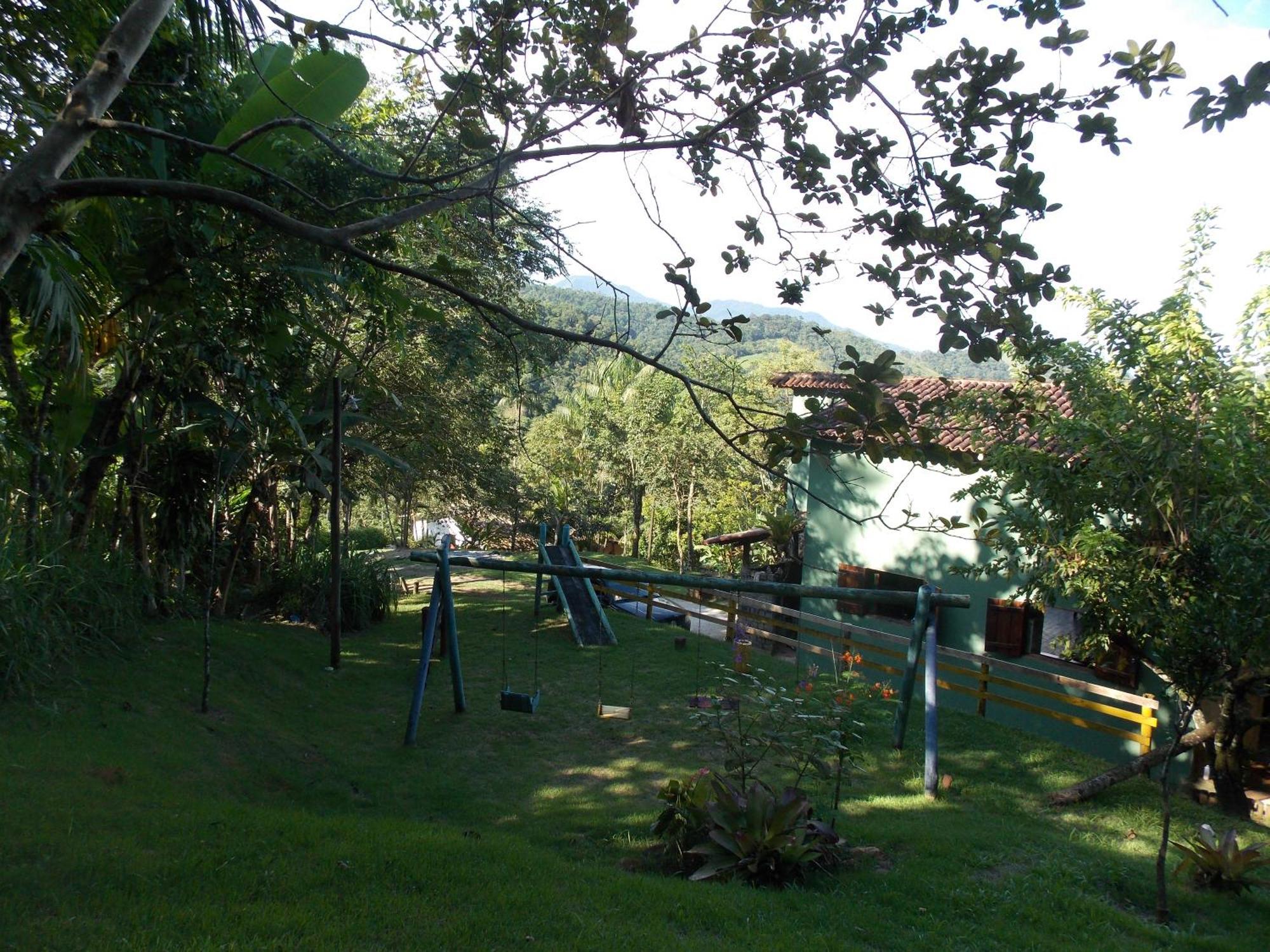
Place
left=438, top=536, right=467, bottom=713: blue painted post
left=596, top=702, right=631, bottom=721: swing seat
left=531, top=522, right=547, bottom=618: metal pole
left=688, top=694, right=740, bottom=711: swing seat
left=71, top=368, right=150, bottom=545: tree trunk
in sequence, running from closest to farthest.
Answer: left=688, top=694, right=740, bottom=711: swing seat < left=71, top=368, right=150, bottom=545: tree trunk < left=438, top=536, right=467, bottom=713: blue painted post < left=596, top=702, right=631, bottom=721: swing seat < left=531, top=522, right=547, bottom=618: metal pole

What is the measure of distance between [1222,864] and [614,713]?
5399mm

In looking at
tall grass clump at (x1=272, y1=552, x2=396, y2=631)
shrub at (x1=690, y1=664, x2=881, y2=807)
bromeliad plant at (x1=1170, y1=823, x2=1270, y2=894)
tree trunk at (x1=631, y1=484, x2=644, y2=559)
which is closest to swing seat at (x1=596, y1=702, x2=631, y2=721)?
shrub at (x1=690, y1=664, x2=881, y2=807)

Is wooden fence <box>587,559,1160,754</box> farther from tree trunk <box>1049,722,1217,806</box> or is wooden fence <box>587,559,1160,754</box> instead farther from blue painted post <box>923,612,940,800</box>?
tree trunk <box>1049,722,1217,806</box>

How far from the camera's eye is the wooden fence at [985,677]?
8.98 metres

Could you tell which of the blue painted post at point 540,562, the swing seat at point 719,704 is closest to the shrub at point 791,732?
the swing seat at point 719,704

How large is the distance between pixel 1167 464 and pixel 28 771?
8.49m

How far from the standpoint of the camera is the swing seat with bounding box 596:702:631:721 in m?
9.28

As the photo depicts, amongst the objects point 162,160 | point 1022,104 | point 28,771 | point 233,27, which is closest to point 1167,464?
point 1022,104

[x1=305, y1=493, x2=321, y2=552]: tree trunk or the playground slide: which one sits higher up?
[x1=305, y1=493, x2=321, y2=552]: tree trunk

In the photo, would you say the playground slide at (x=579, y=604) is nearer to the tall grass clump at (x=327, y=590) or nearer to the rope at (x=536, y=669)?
the rope at (x=536, y=669)

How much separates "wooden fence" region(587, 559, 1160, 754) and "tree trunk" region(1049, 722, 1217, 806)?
0.36m

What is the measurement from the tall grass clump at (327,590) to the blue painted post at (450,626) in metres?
3.39

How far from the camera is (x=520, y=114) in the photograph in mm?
4492

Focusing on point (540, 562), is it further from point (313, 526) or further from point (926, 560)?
point (926, 560)
